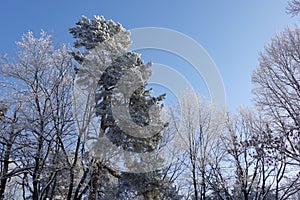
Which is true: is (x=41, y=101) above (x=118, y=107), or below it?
below

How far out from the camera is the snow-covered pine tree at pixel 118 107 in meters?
9.62

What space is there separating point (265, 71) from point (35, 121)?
8.51 metres

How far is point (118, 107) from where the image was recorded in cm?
986

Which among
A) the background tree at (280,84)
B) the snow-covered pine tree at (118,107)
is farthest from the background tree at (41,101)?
the background tree at (280,84)

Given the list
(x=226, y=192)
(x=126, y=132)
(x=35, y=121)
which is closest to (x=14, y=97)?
(x=35, y=121)

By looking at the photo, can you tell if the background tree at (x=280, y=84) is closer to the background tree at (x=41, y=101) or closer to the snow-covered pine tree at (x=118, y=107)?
the snow-covered pine tree at (x=118, y=107)

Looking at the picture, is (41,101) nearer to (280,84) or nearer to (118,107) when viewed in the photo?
(118,107)

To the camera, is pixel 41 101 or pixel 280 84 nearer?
pixel 41 101

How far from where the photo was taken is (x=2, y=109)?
350 inches

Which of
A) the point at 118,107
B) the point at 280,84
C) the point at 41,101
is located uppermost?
the point at 280,84

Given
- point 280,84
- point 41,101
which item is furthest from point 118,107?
point 280,84

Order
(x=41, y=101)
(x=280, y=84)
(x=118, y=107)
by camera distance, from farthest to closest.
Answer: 1. (x=118, y=107)
2. (x=280, y=84)
3. (x=41, y=101)

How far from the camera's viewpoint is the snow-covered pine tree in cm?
962

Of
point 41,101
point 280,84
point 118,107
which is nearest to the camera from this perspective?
point 41,101
